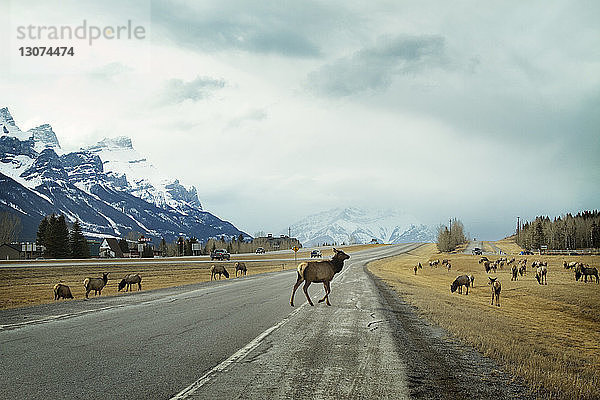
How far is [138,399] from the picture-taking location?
21.7 feet

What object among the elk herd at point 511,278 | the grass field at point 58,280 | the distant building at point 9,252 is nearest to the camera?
the grass field at point 58,280

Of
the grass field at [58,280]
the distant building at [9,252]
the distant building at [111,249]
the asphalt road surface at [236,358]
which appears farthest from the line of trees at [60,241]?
the asphalt road surface at [236,358]

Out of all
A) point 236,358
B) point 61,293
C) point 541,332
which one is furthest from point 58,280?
point 541,332

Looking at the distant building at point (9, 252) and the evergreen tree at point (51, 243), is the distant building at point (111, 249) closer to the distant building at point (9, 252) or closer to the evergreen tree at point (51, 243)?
the distant building at point (9, 252)

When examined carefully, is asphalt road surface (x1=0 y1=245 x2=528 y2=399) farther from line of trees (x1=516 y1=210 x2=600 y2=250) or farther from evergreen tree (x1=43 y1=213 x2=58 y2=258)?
line of trees (x1=516 y1=210 x2=600 y2=250)

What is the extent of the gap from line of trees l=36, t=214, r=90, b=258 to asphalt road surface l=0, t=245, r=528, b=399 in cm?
8648

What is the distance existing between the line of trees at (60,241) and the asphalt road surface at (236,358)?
8648 cm

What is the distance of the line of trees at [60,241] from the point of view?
303 ft

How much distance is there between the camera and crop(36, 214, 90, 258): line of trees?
303 feet

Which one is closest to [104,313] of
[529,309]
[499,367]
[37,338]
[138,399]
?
[37,338]

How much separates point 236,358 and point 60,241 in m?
97.0

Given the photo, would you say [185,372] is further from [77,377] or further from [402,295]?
[402,295]

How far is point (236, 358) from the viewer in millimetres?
9188

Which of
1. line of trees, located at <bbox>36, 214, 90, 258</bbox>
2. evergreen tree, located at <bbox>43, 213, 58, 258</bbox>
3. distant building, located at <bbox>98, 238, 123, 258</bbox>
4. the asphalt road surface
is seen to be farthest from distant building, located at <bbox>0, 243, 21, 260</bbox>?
the asphalt road surface
